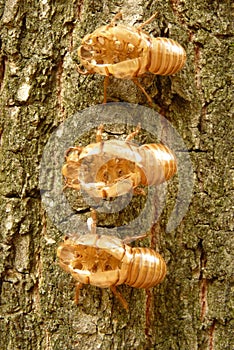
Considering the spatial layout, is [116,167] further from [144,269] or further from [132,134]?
[144,269]

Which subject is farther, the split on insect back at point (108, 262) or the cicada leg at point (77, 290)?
the cicada leg at point (77, 290)

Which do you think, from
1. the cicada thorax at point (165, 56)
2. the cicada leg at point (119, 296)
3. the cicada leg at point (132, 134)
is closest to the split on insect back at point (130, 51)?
the cicada thorax at point (165, 56)

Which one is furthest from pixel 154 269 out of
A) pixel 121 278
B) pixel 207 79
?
pixel 207 79

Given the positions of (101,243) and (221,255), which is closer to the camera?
(101,243)

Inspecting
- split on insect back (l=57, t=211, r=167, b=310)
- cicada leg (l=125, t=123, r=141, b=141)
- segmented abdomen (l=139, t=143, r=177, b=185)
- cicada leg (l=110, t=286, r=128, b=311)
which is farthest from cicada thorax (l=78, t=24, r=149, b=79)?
cicada leg (l=110, t=286, r=128, b=311)

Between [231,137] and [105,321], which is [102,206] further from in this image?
[231,137]

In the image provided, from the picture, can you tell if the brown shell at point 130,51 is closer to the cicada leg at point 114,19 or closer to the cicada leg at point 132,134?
the cicada leg at point 114,19

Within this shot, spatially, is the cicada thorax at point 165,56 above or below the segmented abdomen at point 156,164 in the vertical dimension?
above
